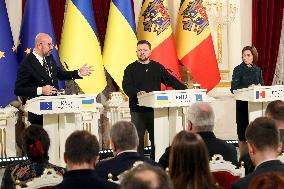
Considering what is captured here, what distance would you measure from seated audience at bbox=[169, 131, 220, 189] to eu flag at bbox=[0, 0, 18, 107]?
5.47 meters

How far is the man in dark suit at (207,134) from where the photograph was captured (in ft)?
12.4

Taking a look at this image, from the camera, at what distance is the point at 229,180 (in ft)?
11.5

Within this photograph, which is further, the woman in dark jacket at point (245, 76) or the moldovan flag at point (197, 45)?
the moldovan flag at point (197, 45)

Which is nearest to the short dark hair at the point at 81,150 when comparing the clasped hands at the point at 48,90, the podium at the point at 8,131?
the clasped hands at the point at 48,90

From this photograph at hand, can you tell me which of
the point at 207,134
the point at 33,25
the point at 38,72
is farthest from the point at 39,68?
the point at 207,134

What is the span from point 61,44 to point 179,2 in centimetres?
223

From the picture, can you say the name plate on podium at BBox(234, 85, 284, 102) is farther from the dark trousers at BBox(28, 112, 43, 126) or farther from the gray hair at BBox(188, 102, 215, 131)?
the gray hair at BBox(188, 102, 215, 131)

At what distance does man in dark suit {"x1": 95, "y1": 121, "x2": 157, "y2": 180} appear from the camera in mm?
3512

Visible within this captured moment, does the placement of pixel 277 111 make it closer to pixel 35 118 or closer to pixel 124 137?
pixel 124 137

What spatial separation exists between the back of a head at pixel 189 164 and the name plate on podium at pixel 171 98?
3.38 m

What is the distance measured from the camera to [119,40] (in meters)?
8.88

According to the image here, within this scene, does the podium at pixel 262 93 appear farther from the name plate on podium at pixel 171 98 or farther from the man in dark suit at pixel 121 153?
the man in dark suit at pixel 121 153

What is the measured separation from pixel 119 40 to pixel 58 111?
323 centimetres

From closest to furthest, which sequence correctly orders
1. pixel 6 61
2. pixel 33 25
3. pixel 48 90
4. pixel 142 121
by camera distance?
pixel 48 90 < pixel 142 121 < pixel 6 61 < pixel 33 25
